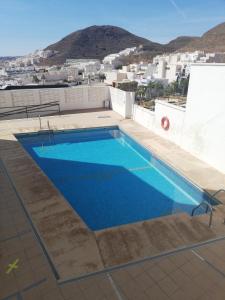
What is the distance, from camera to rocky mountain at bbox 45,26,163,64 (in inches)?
6594

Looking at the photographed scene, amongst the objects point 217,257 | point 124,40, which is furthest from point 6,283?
point 124,40

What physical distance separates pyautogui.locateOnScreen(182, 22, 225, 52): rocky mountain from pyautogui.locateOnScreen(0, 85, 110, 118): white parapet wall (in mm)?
95267

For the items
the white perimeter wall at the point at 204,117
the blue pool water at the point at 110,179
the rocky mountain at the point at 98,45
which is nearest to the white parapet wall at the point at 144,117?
the blue pool water at the point at 110,179

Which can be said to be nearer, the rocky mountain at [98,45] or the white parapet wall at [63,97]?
the white parapet wall at [63,97]

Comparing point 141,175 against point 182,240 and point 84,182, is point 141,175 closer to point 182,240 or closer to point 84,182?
point 84,182

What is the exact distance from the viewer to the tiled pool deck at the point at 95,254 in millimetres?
4402

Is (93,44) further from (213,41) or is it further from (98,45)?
(213,41)

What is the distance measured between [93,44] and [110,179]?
185518 millimetres

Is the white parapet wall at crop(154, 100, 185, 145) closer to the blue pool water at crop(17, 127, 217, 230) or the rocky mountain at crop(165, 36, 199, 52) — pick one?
the blue pool water at crop(17, 127, 217, 230)

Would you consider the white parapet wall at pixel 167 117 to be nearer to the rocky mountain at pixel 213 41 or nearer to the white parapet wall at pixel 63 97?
the white parapet wall at pixel 63 97

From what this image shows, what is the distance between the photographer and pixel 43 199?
7.78m

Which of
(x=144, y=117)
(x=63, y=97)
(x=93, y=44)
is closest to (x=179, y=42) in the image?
(x=93, y=44)

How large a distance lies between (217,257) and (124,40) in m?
209

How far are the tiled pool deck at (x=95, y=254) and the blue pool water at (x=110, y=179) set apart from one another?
3.63 feet
